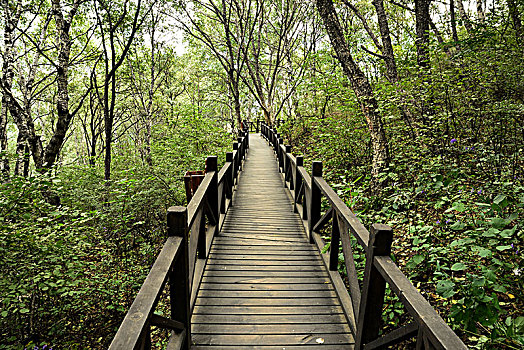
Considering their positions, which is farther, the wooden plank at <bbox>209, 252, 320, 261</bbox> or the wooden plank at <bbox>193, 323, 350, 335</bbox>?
the wooden plank at <bbox>209, 252, 320, 261</bbox>

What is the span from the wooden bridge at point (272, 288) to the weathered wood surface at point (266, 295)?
0.01 meters

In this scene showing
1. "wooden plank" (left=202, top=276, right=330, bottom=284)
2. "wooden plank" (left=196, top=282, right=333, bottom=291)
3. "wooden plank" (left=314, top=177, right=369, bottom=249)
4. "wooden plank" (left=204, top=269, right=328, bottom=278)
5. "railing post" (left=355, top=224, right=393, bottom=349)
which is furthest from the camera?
"wooden plank" (left=204, top=269, right=328, bottom=278)

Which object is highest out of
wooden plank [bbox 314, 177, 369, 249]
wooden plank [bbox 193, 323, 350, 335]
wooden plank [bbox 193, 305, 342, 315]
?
wooden plank [bbox 314, 177, 369, 249]

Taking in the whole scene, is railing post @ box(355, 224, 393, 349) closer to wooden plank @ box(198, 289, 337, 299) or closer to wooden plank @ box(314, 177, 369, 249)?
wooden plank @ box(314, 177, 369, 249)

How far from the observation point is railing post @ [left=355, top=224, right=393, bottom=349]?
2.27 meters

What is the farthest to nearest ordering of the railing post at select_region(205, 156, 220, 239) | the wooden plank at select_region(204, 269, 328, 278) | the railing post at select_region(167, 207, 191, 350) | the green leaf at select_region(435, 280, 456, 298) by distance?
1. the railing post at select_region(205, 156, 220, 239)
2. the wooden plank at select_region(204, 269, 328, 278)
3. the railing post at select_region(167, 207, 191, 350)
4. the green leaf at select_region(435, 280, 456, 298)

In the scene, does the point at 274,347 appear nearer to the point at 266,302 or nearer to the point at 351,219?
the point at 266,302

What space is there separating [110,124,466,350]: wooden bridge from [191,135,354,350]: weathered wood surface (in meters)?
0.01

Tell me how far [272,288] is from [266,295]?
6.6 inches

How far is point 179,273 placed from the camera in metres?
2.51

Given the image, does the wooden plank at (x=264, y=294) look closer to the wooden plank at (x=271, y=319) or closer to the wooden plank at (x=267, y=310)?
the wooden plank at (x=267, y=310)

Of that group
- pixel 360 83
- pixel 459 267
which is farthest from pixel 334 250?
pixel 360 83

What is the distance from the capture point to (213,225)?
199 inches

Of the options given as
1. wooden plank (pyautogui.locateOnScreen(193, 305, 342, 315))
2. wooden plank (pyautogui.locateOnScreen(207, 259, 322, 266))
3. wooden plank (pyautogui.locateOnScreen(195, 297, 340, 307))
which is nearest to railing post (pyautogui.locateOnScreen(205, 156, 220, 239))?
wooden plank (pyautogui.locateOnScreen(207, 259, 322, 266))
